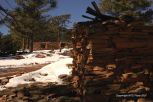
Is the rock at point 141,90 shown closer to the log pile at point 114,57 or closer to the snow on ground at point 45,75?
the log pile at point 114,57

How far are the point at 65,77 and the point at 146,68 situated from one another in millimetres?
5694

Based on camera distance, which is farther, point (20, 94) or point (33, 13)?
point (33, 13)


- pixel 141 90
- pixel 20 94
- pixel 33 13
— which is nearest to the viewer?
pixel 141 90

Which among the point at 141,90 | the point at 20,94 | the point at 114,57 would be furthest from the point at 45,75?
the point at 141,90

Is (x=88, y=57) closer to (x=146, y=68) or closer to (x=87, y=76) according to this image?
(x=87, y=76)

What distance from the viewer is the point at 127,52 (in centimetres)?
1252

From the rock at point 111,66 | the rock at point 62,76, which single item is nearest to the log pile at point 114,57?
the rock at point 111,66

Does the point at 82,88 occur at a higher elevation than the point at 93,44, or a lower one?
lower

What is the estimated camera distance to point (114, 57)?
1249cm

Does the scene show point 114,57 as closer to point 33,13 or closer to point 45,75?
point 45,75

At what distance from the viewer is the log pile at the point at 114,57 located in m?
12.2

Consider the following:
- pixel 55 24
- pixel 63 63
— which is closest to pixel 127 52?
pixel 63 63

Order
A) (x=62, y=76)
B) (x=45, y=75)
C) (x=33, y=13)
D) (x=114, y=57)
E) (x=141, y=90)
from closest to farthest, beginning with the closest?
1. (x=141, y=90)
2. (x=114, y=57)
3. (x=62, y=76)
4. (x=45, y=75)
5. (x=33, y=13)

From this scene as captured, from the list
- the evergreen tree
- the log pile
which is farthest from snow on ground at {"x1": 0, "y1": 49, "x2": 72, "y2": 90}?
the evergreen tree
